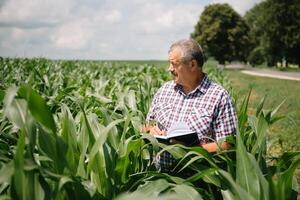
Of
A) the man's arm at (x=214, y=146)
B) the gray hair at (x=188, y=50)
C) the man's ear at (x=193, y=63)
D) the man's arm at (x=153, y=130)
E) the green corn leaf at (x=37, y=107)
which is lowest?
the man's arm at (x=214, y=146)

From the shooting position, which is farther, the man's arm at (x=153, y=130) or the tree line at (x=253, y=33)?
the tree line at (x=253, y=33)

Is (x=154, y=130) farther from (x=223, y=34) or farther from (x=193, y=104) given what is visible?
(x=223, y=34)

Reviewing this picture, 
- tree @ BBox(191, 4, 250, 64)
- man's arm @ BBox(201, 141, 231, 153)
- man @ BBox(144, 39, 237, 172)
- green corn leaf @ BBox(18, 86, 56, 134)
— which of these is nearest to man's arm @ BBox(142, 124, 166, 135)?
man @ BBox(144, 39, 237, 172)

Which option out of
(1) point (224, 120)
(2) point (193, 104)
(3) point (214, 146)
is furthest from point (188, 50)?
(3) point (214, 146)

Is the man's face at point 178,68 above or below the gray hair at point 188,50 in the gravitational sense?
below

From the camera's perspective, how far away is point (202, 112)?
3006 millimetres

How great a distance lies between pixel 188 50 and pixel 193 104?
386mm

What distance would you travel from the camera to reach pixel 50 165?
2.05 m

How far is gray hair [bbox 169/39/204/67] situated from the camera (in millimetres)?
3047

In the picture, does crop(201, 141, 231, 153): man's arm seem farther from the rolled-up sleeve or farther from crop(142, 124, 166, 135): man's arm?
crop(142, 124, 166, 135): man's arm

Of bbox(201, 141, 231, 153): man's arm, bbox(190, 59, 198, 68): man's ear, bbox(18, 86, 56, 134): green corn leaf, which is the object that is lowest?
bbox(201, 141, 231, 153): man's arm

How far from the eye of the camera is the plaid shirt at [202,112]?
2.97 m

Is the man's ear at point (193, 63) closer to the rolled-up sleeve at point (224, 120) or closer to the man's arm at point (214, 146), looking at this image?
the rolled-up sleeve at point (224, 120)

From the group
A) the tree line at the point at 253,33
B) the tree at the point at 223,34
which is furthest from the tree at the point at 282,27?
the tree at the point at 223,34
